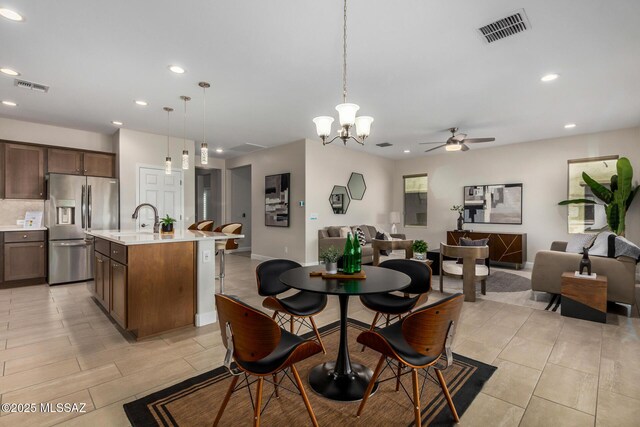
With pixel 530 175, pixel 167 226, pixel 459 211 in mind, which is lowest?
pixel 167 226

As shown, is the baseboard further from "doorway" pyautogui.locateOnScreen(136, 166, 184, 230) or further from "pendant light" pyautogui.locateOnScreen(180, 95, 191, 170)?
"doorway" pyautogui.locateOnScreen(136, 166, 184, 230)

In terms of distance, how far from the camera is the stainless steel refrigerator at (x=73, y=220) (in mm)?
5012

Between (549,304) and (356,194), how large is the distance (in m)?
4.76

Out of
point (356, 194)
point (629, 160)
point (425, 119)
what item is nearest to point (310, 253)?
point (356, 194)

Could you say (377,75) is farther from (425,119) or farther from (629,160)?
(629,160)

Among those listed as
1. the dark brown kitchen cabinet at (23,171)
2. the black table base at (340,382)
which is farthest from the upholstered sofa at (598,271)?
the dark brown kitchen cabinet at (23,171)

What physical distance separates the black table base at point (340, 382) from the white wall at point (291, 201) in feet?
14.5

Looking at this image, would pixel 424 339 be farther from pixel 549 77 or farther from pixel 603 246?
pixel 603 246

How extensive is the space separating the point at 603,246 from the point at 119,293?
5.72 metres

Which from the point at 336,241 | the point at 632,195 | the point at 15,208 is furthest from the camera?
the point at 336,241

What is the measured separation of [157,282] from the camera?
301 cm

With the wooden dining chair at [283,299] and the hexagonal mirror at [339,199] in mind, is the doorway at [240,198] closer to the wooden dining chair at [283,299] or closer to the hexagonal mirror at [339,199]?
the hexagonal mirror at [339,199]

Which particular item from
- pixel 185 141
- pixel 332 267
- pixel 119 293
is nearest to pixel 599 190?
pixel 332 267

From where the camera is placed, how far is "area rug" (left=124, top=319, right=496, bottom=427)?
1780mm
